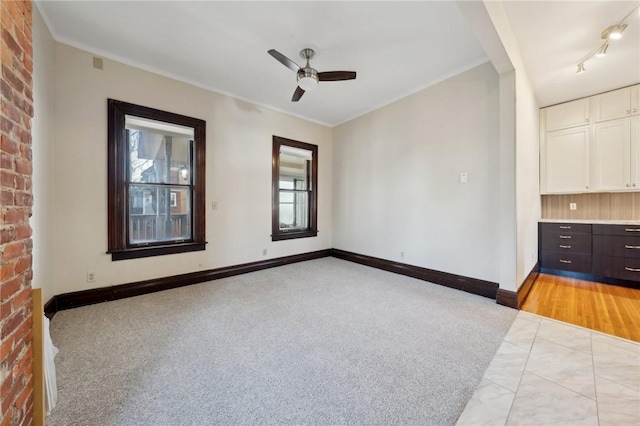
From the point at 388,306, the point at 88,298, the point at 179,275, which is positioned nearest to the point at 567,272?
the point at 388,306

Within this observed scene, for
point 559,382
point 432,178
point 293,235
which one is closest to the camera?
point 559,382

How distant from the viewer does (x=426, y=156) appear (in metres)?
3.59

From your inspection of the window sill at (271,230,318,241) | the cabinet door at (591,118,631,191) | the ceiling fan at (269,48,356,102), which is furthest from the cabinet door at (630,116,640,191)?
the window sill at (271,230,318,241)

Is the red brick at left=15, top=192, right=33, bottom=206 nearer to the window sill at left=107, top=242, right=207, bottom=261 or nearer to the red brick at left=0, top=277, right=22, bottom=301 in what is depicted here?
the red brick at left=0, top=277, right=22, bottom=301

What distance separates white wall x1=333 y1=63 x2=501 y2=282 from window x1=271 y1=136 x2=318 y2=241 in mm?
771

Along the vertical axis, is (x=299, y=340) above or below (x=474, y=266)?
below

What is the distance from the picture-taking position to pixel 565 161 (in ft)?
12.9

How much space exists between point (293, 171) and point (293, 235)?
131 cm

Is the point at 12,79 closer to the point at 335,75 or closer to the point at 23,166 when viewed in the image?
the point at 23,166

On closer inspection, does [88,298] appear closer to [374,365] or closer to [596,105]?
[374,365]

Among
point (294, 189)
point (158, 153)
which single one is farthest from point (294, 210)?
point (158, 153)

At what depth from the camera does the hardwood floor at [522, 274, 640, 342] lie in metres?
2.26

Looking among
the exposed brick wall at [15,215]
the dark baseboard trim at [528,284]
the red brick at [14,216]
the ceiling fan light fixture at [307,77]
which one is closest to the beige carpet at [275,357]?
the dark baseboard trim at [528,284]

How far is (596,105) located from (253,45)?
4.96 m
